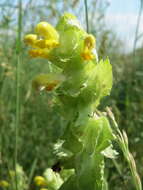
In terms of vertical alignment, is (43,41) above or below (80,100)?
above

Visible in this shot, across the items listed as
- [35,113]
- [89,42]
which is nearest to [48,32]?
[89,42]

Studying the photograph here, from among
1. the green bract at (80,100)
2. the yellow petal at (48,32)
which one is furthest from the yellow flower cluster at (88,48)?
the yellow petal at (48,32)

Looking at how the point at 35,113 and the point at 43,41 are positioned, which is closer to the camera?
the point at 43,41

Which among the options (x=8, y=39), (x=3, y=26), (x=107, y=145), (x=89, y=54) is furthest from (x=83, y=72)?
(x=8, y=39)

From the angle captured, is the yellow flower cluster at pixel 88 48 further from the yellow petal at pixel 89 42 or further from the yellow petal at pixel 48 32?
the yellow petal at pixel 48 32

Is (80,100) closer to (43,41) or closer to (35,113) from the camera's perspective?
(43,41)

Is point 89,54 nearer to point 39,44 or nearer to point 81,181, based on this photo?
point 39,44
